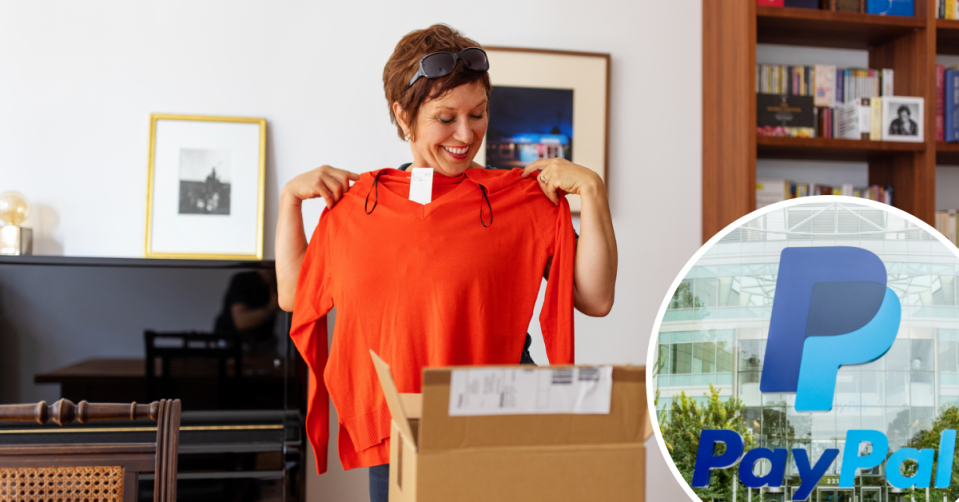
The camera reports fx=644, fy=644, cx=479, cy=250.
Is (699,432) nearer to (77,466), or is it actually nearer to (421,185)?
(421,185)

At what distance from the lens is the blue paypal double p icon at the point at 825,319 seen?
0.90 m

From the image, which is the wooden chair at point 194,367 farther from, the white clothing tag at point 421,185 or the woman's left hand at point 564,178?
the woman's left hand at point 564,178

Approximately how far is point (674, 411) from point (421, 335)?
0.43 meters

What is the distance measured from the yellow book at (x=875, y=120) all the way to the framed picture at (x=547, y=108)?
1.05m

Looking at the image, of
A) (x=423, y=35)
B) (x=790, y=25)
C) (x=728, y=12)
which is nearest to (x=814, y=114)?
(x=790, y=25)

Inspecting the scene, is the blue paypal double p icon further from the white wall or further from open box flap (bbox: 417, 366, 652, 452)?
the white wall

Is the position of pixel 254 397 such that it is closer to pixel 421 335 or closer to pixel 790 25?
pixel 421 335

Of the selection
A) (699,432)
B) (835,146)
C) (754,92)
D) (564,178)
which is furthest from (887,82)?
(699,432)

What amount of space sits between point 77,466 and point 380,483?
510 millimetres

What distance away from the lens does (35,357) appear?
2105 millimetres

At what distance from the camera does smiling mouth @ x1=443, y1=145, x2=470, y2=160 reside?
1.22m

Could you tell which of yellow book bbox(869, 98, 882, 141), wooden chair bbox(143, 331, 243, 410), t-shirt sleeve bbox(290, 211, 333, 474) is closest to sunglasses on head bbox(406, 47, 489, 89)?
t-shirt sleeve bbox(290, 211, 333, 474)

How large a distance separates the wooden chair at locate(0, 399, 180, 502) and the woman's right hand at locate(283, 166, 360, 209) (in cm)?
46

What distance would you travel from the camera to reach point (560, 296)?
48.5 inches
